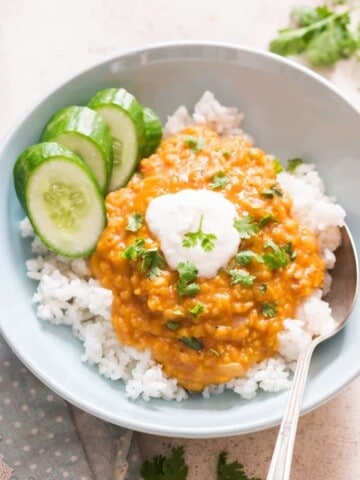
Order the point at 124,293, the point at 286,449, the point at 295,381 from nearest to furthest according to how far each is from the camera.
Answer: the point at 286,449
the point at 295,381
the point at 124,293

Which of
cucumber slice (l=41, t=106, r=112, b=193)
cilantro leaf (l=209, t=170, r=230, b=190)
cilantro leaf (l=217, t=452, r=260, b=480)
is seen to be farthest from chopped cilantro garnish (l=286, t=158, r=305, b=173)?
cilantro leaf (l=217, t=452, r=260, b=480)

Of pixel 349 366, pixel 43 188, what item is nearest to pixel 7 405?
pixel 43 188

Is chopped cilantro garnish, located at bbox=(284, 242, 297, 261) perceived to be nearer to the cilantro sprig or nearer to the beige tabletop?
the beige tabletop

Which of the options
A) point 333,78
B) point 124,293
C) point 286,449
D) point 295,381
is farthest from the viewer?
point 333,78

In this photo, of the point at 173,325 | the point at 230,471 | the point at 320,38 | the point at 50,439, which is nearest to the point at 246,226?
the point at 173,325

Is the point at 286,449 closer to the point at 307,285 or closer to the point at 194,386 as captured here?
the point at 194,386

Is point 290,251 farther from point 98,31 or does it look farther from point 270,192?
point 98,31
